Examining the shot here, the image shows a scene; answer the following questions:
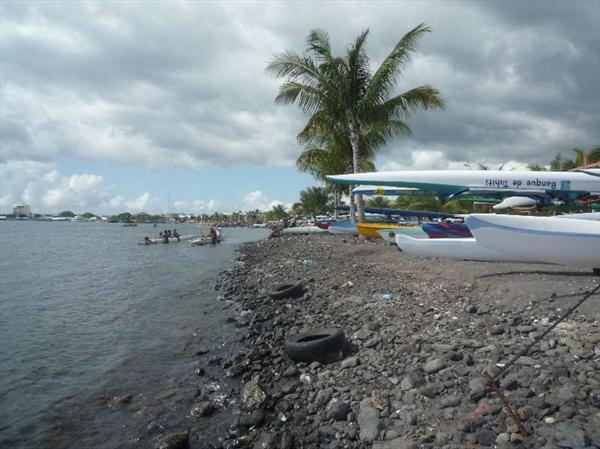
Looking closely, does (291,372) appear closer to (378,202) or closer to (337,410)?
(337,410)

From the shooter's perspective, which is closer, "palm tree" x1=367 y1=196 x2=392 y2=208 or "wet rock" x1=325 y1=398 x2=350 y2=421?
"wet rock" x1=325 y1=398 x2=350 y2=421

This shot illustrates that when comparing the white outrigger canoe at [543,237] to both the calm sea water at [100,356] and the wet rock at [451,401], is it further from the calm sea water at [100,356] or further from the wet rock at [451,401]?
the calm sea water at [100,356]

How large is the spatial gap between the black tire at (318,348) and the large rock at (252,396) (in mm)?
829

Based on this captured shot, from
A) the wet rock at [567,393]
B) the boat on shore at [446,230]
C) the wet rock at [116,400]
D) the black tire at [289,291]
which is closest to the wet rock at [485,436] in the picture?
the wet rock at [567,393]

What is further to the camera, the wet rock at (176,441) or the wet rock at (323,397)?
the wet rock at (323,397)

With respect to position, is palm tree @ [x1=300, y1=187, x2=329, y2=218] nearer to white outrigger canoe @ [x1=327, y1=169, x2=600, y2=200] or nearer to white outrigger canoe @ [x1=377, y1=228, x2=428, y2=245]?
white outrigger canoe @ [x1=377, y1=228, x2=428, y2=245]

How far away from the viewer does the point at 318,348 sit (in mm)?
6602

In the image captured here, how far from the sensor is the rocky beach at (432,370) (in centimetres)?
423

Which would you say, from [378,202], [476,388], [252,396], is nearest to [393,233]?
[252,396]

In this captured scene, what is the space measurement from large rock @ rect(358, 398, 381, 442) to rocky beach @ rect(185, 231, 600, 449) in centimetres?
1

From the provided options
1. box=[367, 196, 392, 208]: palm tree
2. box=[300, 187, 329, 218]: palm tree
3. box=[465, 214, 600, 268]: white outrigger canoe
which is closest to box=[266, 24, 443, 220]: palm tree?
box=[465, 214, 600, 268]: white outrigger canoe

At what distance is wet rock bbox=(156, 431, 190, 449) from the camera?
16.6 feet

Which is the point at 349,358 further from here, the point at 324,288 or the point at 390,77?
the point at 390,77

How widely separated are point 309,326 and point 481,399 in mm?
4401
